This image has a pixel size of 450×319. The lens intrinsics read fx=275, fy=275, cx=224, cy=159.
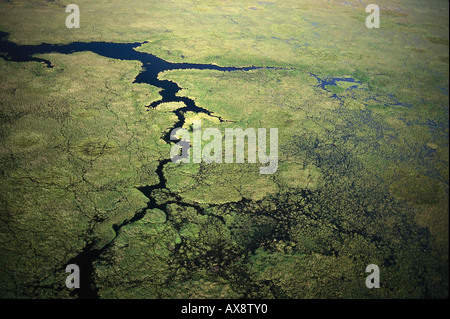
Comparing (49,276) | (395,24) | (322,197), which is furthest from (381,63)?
(49,276)

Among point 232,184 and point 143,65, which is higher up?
point 143,65

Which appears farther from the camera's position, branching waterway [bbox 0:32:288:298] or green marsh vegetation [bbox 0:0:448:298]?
branching waterway [bbox 0:32:288:298]

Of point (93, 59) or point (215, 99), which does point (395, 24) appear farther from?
point (93, 59)

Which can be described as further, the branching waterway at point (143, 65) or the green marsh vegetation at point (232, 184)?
the branching waterway at point (143, 65)

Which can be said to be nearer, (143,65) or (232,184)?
(232,184)

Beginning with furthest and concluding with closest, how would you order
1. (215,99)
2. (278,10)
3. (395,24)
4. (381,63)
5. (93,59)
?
(278,10) < (395,24) < (381,63) < (93,59) < (215,99)
